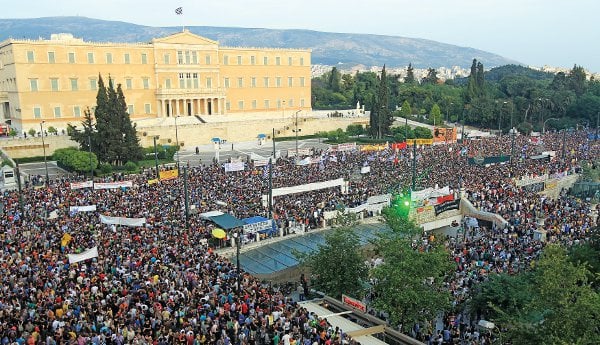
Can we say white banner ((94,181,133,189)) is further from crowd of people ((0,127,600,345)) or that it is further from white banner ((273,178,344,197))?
white banner ((273,178,344,197))

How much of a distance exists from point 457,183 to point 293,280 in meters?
16.5

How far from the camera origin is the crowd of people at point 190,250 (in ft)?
46.6

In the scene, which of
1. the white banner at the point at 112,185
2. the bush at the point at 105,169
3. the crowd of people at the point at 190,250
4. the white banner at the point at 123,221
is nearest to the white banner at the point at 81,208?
the crowd of people at the point at 190,250

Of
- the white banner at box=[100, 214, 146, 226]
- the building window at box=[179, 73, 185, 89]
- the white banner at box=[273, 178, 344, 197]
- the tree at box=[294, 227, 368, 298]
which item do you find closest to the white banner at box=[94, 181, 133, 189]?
the white banner at box=[100, 214, 146, 226]

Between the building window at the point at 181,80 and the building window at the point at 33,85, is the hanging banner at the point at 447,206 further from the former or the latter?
the building window at the point at 33,85

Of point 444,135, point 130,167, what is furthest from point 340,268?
point 444,135

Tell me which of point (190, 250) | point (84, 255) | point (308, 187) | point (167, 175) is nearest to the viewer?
point (84, 255)

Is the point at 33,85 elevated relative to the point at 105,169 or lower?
elevated

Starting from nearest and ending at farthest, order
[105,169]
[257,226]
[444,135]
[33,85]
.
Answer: [257,226] < [105,169] < [444,135] < [33,85]

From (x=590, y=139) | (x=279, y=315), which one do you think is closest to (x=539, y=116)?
(x=590, y=139)

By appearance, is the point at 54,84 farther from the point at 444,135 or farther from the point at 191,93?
the point at 444,135

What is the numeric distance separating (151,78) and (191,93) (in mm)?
5504

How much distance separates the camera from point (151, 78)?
68250 mm

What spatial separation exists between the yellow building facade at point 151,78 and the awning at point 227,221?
4378cm
